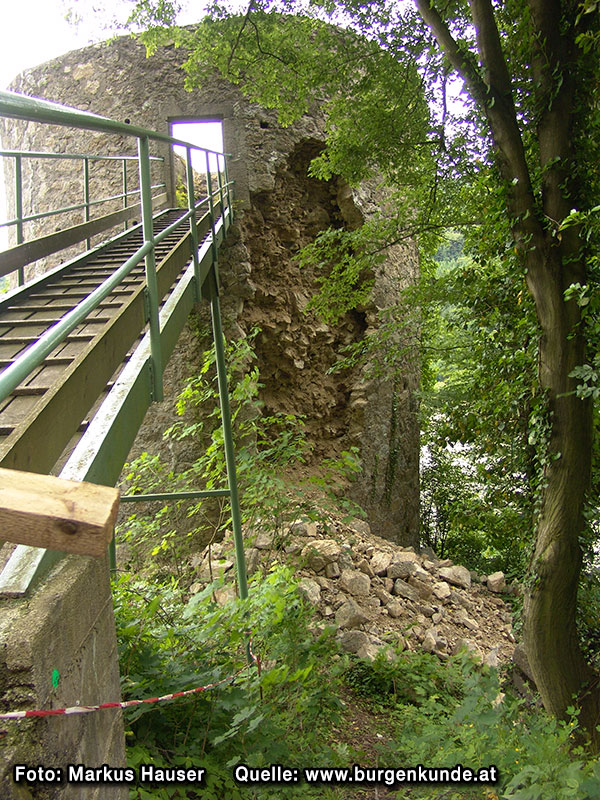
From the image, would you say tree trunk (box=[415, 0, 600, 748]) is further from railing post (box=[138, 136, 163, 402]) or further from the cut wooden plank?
the cut wooden plank

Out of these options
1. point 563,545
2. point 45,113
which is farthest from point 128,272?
point 563,545

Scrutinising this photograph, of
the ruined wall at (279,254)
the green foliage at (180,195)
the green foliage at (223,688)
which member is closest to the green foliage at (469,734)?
the green foliage at (223,688)

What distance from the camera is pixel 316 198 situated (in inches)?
380

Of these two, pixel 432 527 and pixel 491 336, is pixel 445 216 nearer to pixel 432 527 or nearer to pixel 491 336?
pixel 491 336

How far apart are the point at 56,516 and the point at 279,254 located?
8.59 metres

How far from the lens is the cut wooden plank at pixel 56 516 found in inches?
37.2

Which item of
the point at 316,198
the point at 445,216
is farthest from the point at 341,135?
the point at 316,198

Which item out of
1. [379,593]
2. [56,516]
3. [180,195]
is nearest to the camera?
[56,516]

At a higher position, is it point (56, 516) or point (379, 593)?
point (56, 516)

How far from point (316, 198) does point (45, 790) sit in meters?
9.40

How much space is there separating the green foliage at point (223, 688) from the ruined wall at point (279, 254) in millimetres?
5122

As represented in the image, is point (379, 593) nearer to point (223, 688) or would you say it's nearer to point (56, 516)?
point (223, 688)

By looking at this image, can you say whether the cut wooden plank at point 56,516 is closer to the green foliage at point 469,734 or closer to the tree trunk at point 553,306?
the green foliage at point 469,734

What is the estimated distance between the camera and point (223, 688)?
270 centimetres
